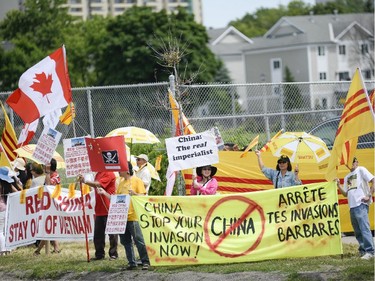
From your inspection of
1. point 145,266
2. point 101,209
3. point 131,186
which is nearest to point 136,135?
point 101,209

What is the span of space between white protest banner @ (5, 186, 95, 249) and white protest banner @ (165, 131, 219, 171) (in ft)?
7.96

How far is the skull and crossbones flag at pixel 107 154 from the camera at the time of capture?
15625mm

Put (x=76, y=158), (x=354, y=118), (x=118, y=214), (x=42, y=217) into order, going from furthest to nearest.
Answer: (x=42, y=217), (x=76, y=158), (x=118, y=214), (x=354, y=118)

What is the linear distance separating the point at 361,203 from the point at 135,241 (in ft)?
10.6

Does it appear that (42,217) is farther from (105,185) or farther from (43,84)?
(43,84)

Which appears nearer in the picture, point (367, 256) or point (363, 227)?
point (367, 256)

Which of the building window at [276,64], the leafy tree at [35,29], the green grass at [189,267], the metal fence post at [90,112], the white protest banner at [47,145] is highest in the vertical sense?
the leafy tree at [35,29]

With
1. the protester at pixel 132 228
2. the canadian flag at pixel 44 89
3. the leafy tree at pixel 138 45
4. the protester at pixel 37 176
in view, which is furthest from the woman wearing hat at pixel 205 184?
the leafy tree at pixel 138 45

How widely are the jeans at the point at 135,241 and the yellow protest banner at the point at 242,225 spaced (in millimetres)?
279

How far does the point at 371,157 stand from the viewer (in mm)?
18219

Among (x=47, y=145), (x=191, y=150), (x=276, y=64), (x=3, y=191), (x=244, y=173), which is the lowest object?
(x=3, y=191)

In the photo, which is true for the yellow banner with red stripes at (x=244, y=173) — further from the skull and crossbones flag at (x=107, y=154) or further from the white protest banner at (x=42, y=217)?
the skull and crossbones flag at (x=107, y=154)

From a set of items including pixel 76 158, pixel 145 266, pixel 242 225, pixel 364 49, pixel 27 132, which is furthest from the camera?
pixel 364 49

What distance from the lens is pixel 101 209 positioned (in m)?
16.8
